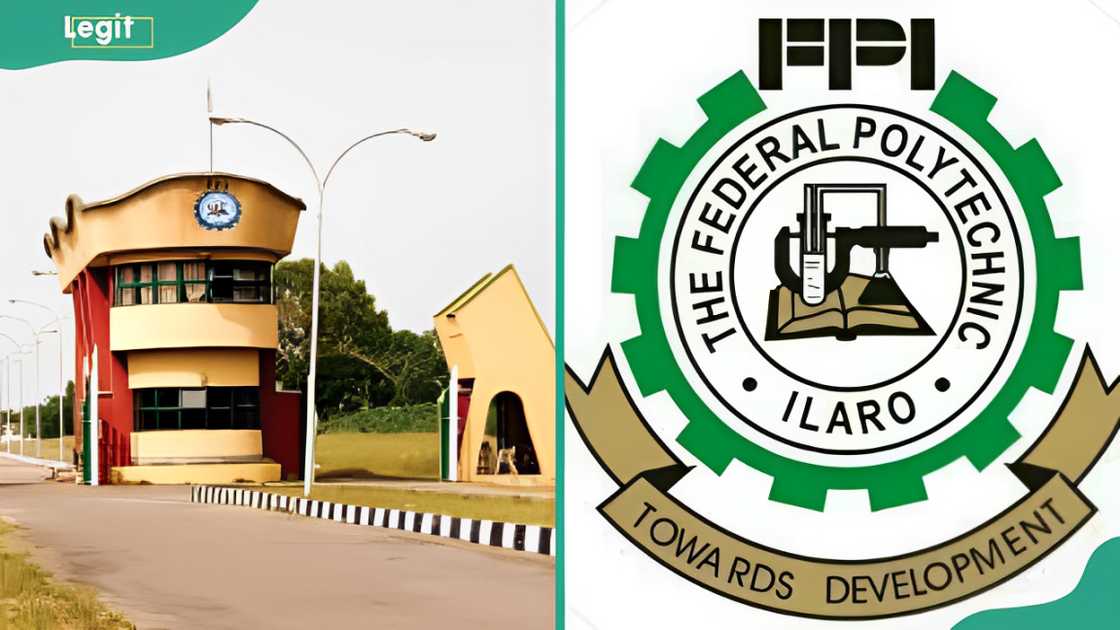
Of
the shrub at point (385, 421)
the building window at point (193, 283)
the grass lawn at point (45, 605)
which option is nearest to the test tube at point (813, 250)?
the grass lawn at point (45, 605)

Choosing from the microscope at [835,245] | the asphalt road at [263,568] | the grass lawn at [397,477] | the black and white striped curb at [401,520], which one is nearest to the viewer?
the microscope at [835,245]

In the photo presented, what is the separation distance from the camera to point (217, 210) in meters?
12.0

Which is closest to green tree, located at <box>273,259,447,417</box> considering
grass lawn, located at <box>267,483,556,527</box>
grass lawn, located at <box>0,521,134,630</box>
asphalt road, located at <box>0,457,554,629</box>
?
grass lawn, located at <box>267,483,556,527</box>

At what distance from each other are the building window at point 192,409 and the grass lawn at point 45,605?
4409 mm

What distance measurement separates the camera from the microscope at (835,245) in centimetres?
258

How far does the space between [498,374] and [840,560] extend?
12751 millimetres

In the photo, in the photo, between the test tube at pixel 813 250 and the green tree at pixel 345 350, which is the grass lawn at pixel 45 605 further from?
the green tree at pixel 345 350

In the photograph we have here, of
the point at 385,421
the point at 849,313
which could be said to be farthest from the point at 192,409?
the point at 849,313

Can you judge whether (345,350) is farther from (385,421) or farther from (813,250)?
(813,250)

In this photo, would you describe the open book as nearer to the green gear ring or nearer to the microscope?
the microscope

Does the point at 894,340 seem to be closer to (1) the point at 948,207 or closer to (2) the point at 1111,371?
(1) the point at 948,207

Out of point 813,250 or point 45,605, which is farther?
point 45,605

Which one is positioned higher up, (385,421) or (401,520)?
(385,421)

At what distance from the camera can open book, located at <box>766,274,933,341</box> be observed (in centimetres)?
258
